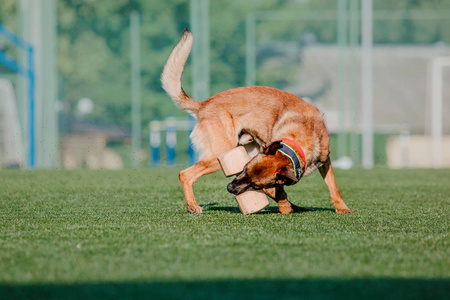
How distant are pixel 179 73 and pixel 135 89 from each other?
1229 centimetres

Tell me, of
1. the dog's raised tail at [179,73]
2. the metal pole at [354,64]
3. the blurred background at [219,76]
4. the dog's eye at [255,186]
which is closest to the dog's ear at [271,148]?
the dog's eye at [255,186]

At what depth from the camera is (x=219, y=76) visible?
16.9 metres

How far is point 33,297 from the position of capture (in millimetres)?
2291

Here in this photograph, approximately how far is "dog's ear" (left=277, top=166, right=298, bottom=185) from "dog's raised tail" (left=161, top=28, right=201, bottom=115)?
1307mm

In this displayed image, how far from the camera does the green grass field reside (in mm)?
2424

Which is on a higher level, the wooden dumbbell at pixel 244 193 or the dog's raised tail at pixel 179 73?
the dog's raised tail at pixel 179 73

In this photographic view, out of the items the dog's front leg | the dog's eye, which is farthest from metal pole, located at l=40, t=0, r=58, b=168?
the dog's eye

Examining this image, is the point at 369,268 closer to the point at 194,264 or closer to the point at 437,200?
the point at 194,264

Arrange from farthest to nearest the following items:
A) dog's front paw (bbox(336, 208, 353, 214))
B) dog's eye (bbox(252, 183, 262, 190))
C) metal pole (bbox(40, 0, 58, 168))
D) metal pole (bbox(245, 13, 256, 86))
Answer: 1. metal pole (bbox(245, 13, 256, 86))
2. metal pole (bbox(40, 0, 58, 168))
3. dog's front paw (bbox(336, 208, 353, 214))
4. dog's eye (bbox(252, 183, 262, 190))

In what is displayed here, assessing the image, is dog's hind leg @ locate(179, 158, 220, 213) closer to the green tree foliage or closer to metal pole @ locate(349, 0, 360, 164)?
the green tree foliage

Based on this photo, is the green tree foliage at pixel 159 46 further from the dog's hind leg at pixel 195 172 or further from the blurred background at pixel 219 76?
the dog's hind leg at pixel 195 172

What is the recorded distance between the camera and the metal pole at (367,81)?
1647 cm

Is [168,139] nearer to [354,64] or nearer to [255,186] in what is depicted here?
[354,64]

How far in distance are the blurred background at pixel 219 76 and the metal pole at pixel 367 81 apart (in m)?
0.03
